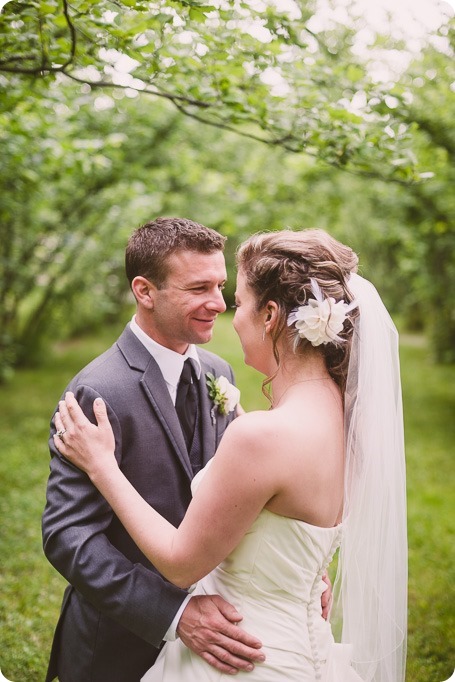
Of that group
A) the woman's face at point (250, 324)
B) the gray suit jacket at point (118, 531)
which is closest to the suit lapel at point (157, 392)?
the gray suit jacket at point (118, 531)

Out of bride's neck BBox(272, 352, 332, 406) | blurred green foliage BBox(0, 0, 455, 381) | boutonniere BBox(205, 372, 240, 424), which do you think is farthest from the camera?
blurred green foliage BBox(0, 0, 455, 381)

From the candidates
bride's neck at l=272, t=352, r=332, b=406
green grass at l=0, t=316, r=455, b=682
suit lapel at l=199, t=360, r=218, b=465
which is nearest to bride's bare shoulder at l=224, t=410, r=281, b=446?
bride's neck at l=272, t=352, r=332, b=406

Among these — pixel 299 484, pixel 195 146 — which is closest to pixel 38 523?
pixel 299 484

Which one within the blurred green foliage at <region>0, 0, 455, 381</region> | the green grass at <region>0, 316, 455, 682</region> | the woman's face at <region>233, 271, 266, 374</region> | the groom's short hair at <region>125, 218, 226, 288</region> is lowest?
the green grass at <region>0, 316, 455, 682</region>

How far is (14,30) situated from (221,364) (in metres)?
1.79

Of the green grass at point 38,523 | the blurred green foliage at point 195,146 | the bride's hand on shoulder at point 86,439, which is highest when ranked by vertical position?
the blurred green foliage at point 195,146

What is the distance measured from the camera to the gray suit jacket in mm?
2008

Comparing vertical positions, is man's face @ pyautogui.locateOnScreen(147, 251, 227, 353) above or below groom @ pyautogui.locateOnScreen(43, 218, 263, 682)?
above

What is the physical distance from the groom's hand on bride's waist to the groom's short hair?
46.6 inches

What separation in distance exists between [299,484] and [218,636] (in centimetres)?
57

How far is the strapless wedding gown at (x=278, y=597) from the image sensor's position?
1.87m

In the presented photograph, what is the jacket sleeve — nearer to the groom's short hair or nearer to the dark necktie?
the dark necktie

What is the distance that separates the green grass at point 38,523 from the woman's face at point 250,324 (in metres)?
→ 2.48

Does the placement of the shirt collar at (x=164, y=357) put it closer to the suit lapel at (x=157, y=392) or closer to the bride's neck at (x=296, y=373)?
the suit lapel at (x=157, y=392)
